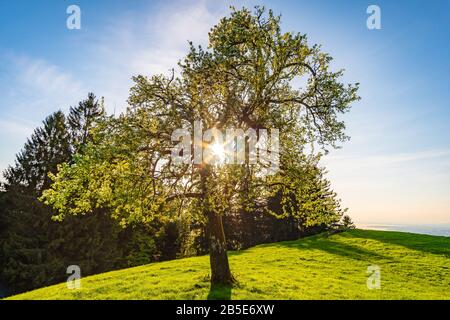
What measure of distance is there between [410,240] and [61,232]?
57214 millimetres

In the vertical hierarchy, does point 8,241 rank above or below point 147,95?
below

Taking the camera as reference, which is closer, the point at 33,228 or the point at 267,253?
the point at 267,253

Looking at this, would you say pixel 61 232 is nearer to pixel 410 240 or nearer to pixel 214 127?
pixel 214 127

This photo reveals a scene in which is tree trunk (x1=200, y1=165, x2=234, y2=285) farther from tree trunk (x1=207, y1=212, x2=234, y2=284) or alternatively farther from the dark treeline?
the dark treeline

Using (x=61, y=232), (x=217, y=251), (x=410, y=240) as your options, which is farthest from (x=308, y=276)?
(x=61, y=232)

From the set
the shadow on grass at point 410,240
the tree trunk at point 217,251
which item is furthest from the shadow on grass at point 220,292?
the shadow on grass at point 410,240

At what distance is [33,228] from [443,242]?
216ft

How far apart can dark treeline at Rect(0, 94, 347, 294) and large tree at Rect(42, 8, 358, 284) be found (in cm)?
2735

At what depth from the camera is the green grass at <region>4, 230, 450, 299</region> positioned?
20750mm

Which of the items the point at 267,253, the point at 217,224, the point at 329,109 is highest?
the point at 329,109

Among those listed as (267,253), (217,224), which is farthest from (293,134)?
(267,253)
